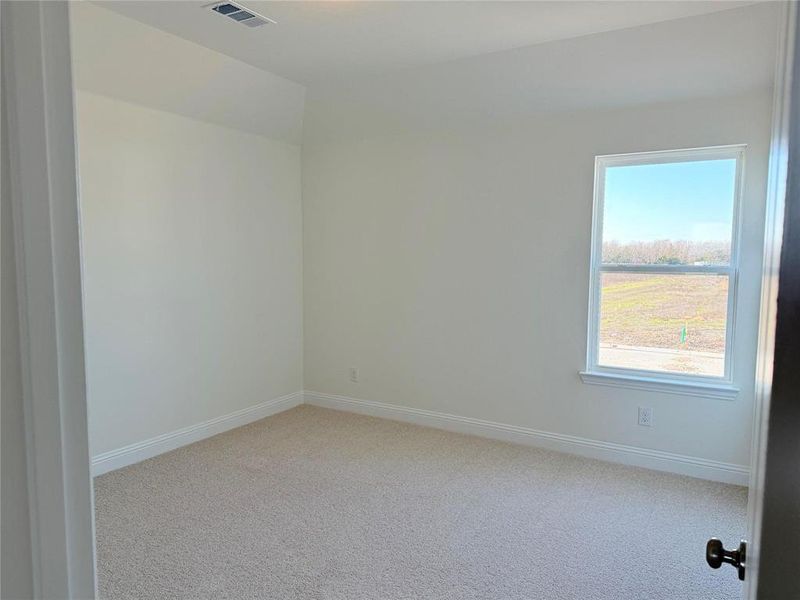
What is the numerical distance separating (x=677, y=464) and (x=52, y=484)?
3707mm

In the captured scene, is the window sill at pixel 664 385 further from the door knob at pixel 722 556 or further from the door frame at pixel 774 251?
the door frame at pixel 774 251

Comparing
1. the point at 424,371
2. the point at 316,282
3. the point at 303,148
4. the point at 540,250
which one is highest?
the point at 303,148

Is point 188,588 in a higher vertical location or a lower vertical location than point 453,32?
lower

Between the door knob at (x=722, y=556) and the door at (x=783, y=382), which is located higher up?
the door at (x=783, y=382)

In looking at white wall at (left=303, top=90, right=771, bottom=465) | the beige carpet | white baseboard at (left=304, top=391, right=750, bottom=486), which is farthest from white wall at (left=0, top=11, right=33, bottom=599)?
white wall at (left=303, top=90, right=771, bottom=465)

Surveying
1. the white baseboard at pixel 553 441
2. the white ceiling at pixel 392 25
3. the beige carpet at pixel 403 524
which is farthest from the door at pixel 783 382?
the white baseboard at pixel 553 441

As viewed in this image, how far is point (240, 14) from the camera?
2.81 meters

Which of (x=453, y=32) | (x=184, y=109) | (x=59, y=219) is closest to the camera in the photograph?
(x=59, y=219)

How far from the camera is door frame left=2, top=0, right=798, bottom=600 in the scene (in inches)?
21.3

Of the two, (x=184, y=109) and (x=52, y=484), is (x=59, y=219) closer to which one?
(x=52, y=484)

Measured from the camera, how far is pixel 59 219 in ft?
1.89

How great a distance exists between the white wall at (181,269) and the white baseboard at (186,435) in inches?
2.2

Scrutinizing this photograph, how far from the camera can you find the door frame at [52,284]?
0.54 metres

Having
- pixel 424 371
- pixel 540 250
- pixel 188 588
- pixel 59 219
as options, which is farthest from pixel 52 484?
pixel 424 371
